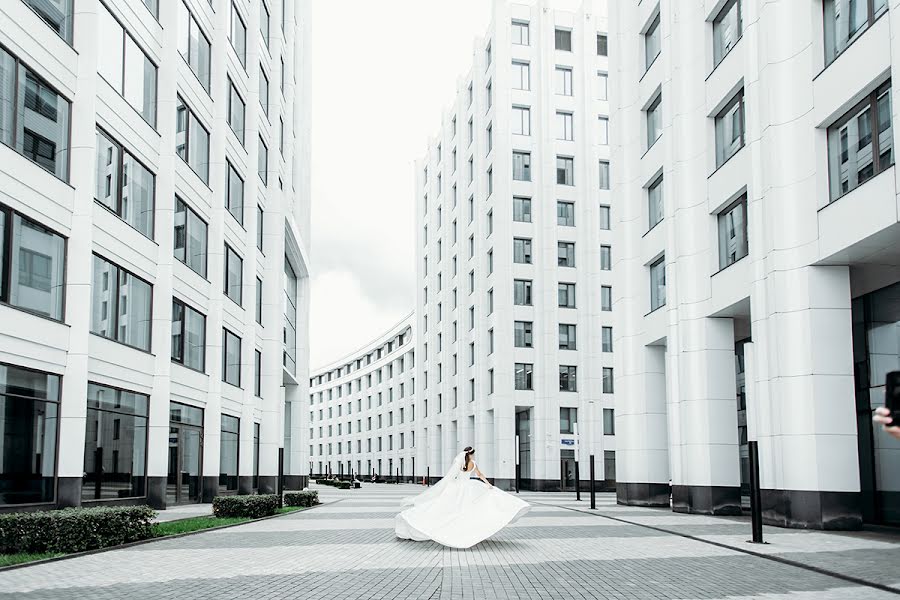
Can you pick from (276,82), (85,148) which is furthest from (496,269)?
(85,148)

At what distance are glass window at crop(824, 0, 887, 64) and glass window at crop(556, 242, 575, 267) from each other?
3981 centimetres

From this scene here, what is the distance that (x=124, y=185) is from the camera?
84.6 feet

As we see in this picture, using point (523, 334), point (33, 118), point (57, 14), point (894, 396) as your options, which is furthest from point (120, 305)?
point (523, 334)

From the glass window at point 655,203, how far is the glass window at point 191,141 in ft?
53.1

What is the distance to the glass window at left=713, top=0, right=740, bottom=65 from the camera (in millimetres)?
24189

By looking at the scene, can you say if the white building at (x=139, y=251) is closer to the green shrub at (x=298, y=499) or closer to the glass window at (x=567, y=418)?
the green shrub at (x=298, y=499)

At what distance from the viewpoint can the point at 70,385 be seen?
2080 centimetres

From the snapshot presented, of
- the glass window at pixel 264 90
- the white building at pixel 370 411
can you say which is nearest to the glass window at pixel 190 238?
the glass window at pixel 264 90

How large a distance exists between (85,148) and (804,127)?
54.7 ft

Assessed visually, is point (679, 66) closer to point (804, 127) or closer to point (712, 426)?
point (804, 127)

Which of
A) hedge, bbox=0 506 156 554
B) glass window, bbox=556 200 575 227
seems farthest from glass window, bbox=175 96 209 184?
glass window, bbox=556 200 575 227

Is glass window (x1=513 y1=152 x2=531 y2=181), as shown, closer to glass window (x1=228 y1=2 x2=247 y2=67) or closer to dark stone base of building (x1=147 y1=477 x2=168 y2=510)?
glass window (x1=228 y1=2 x2=247 y2=67)

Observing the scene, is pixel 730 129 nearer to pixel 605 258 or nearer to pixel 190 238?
pixel 190 238

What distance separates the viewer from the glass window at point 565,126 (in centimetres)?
6048
